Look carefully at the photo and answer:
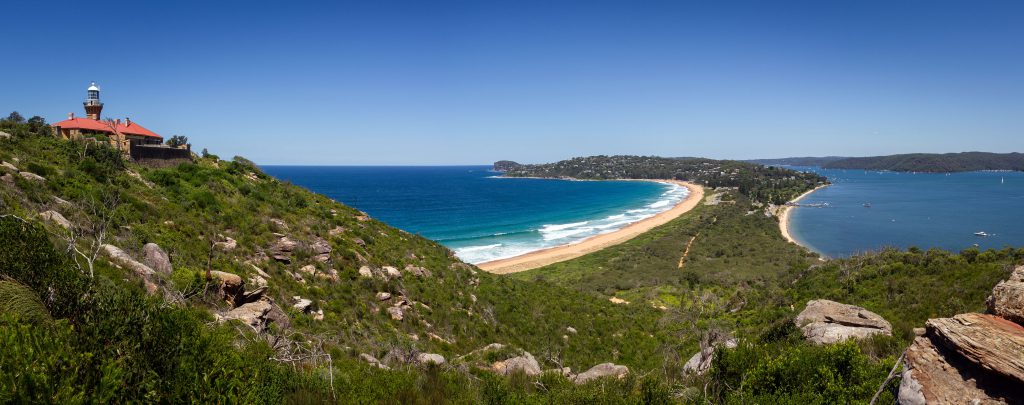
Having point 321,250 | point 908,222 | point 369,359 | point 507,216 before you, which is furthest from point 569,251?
point 908,222

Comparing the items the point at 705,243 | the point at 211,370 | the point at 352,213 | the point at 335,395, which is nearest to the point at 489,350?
the point at 335,395

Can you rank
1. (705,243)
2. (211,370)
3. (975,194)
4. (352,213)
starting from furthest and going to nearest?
(975,194)
(705,243)
(352,213)
(211,370)

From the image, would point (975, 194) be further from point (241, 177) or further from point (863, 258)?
point (241, 177)

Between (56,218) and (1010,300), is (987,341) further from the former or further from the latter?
(56,218)

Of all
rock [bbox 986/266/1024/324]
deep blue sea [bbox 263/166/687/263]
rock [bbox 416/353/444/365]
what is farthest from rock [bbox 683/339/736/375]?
deep blue sea [bbox 263/166/687/263]

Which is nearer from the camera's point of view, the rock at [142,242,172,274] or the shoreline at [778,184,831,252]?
the rock at [142,242,172,274]

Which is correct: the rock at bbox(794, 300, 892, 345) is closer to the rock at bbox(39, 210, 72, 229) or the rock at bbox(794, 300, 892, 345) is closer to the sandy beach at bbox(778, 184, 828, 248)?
the rock at bbox(39, 210, 72, 229)

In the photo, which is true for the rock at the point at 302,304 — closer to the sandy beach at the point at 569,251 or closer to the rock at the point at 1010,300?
the rock at the point at 1010,300
